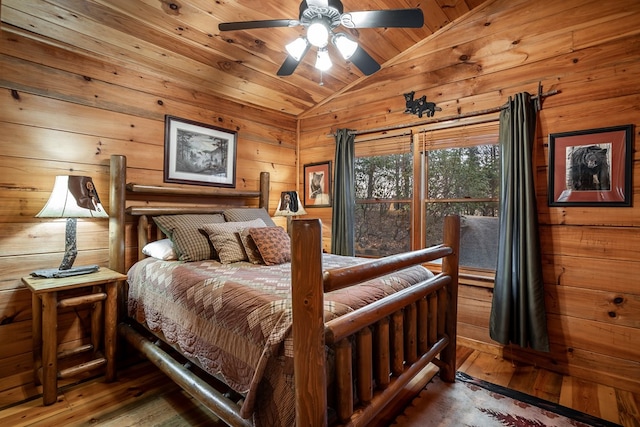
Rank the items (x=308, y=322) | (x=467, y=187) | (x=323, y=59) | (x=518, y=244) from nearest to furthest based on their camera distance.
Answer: (x=308, y=322) → (x=323, y=59) → (x=518, y=244) → (x=467, y=187)

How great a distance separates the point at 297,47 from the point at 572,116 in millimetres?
2008

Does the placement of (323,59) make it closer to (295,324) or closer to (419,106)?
(419,106)

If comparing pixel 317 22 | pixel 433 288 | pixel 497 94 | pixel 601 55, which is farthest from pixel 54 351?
pixel 601 55

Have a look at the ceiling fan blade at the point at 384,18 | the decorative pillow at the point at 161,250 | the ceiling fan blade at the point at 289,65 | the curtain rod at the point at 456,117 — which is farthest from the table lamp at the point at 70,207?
the curtain rod at the point at 456,117

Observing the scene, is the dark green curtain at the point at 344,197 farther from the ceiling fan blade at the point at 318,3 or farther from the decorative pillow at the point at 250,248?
the ceiling fan blade at the point at 318,3

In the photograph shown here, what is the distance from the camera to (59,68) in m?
2.24

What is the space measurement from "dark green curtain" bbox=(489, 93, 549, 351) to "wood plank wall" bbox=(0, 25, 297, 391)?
9.41 feet

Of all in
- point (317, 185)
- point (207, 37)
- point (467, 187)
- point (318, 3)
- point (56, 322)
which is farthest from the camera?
point (317, 185)

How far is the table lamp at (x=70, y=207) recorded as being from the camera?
76.8 inches

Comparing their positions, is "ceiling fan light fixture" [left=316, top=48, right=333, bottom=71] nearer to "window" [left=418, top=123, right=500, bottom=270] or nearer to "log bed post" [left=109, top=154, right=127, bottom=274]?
"window" [left=418, top=123, right=500, bottom=270]

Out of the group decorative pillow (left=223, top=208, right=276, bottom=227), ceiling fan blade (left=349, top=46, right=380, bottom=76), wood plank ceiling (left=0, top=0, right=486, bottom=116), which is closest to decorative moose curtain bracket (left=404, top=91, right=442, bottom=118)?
wood plank ceiling (left=0, top=0, right=486, bottom=116)

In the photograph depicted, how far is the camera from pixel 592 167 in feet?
7.18

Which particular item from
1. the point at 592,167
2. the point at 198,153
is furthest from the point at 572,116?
the point at 198,153

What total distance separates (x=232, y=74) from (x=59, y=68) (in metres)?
1.30
